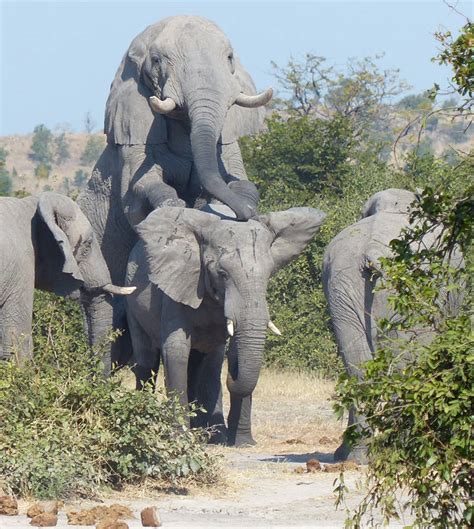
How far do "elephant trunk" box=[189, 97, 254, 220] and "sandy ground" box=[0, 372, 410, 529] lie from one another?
71.4 inches

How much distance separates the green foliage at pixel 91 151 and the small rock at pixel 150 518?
53.9 m

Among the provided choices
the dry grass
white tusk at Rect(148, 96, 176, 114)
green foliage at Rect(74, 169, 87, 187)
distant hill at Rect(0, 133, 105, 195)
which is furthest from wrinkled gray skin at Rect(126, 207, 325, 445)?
distant hill at Rect(0, 133, 105, 195)

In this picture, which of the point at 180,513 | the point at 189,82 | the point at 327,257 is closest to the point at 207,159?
the point at 189,82

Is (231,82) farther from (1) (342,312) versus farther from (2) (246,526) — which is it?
(2) (246,526)

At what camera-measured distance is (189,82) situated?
41.1ft

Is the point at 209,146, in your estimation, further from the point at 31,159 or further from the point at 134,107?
the point at 31,159

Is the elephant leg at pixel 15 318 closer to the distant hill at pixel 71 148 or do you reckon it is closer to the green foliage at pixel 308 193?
the green foliage at pixel 308 193

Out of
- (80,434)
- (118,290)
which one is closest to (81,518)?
(80,434)

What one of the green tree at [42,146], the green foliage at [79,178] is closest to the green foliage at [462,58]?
the green foliage at [79,178]

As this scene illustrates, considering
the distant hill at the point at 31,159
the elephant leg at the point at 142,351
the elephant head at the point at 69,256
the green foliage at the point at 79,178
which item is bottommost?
the elephant leg at the point at 142,351

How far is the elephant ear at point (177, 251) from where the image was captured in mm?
11516

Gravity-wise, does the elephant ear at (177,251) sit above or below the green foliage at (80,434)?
above

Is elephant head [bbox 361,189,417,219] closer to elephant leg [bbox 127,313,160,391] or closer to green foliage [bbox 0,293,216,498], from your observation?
elephant leg [bbox 127,313,160,391]

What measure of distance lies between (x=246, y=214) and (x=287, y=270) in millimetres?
6914
